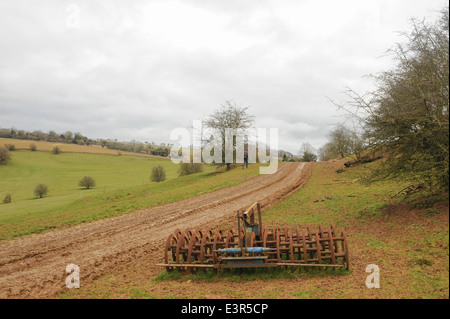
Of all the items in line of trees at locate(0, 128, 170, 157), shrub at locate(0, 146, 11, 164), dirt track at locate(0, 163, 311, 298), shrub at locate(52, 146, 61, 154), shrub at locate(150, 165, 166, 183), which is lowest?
dirt track at locate(0, 163, 311, 298)

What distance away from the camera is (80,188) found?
57.5 meters

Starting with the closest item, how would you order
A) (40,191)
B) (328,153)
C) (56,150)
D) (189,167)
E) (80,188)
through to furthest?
(189,167)
(40,191)
(80,188)
(328,153)
(56,150)

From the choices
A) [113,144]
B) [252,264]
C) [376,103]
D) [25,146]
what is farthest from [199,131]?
[113,144]

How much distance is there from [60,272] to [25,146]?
367ft

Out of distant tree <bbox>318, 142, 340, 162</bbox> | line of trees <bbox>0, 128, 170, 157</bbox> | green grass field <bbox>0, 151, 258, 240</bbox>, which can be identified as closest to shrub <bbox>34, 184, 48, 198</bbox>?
green grass field <bbox>0, 151, 258, 240</bbox>

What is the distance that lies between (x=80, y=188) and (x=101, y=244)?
166 feet

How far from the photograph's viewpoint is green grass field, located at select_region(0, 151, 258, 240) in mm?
20484

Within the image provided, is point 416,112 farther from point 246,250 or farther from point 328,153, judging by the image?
point 328,153

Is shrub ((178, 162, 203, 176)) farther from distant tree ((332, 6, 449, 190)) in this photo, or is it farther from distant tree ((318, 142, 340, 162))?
distant tree ((332, 6, 449, 190))

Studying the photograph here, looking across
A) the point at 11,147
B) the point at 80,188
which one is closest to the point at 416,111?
the point at 80,188

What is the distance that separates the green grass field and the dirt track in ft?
8.32

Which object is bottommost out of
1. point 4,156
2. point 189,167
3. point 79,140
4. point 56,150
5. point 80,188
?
point 80,188

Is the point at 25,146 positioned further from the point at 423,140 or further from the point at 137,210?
the point at 423,140

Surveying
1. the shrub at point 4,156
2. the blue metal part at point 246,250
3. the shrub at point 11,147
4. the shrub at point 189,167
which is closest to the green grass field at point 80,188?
the shrub at point 4,156
